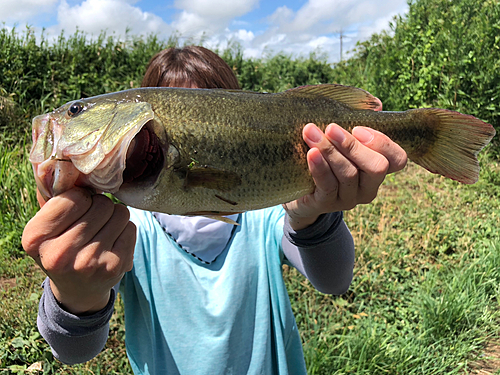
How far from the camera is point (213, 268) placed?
2.29 m

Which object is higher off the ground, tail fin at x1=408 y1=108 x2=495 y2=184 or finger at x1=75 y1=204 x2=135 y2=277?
tail fin at x1=408 y1=108 x2=495 y2=184

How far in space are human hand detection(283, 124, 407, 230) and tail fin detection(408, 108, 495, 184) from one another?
260 millimetres

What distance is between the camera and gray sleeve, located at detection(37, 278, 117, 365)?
1.54 m

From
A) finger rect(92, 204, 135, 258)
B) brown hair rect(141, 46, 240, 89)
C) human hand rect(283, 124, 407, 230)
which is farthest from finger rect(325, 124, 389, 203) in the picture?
brown hair rect(141, 46, 240, 89)

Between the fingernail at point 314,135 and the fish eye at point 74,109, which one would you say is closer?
the fish eye at point 74,109

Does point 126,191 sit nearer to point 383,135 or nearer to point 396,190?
Result: point 383,135

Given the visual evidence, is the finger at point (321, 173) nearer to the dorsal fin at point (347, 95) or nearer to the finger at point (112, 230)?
the dorsal fin at point (347, 95)

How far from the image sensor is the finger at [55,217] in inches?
48.7

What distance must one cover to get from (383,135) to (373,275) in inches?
129

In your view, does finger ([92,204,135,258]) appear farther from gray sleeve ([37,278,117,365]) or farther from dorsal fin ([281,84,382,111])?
dorsal fin ([281,84,382,111])

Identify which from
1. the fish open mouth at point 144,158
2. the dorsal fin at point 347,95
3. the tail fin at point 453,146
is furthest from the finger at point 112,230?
the tail fin at point 453,146

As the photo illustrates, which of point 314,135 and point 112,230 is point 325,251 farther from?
point 112,230

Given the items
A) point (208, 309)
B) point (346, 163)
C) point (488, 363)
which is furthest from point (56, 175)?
point (488, 363)

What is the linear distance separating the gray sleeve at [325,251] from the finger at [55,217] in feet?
3.32
